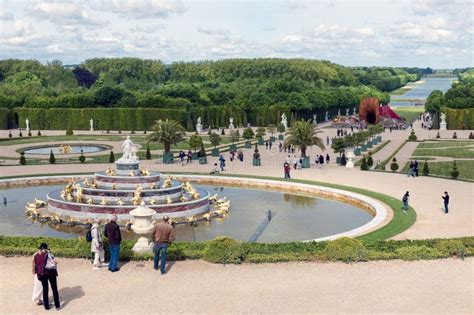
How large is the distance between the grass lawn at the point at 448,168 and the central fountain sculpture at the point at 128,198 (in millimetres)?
19605

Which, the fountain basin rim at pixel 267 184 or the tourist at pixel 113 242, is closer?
the tourist at pixel 113 242

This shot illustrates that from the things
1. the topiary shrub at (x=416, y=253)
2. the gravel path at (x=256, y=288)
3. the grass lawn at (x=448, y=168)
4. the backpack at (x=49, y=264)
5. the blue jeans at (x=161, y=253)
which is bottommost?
the grass lawn at (x=448, y=168)

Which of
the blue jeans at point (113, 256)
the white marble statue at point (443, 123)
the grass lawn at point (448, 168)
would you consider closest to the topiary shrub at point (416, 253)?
the blue jeans at point (113, 256)

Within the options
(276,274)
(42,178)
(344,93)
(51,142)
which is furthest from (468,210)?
(344,93)

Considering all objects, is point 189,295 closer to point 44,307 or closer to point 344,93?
point 44,307

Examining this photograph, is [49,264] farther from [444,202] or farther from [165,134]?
[165,134]

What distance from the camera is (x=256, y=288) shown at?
55.4 feet

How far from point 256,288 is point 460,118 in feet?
288

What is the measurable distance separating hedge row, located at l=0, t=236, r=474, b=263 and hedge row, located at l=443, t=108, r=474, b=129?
267 feet

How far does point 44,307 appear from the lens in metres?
15.4

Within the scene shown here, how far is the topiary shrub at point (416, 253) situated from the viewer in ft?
64.8

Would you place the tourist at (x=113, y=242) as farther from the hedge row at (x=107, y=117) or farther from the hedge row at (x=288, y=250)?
the hedge row at (x=107, y=117)

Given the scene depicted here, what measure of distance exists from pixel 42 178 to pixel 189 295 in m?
27.7

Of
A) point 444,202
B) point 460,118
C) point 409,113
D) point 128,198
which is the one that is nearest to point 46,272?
point 128,198
